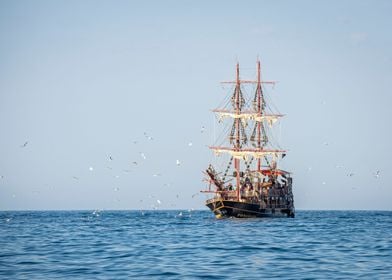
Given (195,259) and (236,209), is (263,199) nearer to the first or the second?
(236,209)

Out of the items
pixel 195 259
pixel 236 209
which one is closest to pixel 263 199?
pixel 236 209

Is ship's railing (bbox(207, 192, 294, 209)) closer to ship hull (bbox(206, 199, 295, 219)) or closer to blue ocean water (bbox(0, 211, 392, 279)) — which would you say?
ship hull (bbox(206, 199, 295, 219))

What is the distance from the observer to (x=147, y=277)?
28781 millimetres

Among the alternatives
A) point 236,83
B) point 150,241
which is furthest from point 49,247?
point 236,83

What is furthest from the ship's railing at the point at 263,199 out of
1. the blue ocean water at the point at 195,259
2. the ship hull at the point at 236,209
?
the blue ocean water at the point at 195,259

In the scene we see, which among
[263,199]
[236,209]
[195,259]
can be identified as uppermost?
[263,199]

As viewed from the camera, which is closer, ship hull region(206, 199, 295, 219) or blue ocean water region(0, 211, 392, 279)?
blue ocean water region(0, 211, 392, 279)

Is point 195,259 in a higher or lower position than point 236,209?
lower

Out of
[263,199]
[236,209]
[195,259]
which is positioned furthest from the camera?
[263,199]

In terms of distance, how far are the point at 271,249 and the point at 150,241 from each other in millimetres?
10137

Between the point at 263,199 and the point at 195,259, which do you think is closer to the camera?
the point at 195,259

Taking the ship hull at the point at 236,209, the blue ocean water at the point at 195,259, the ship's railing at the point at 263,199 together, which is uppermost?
the ship's railing at the point at 263,199

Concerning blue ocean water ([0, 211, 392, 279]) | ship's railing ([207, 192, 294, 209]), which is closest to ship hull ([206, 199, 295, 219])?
ship's railing ([207, 192, 294, 209])

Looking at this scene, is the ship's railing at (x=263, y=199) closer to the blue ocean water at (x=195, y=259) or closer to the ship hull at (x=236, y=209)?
the ship hull at (x=236, y=209)
